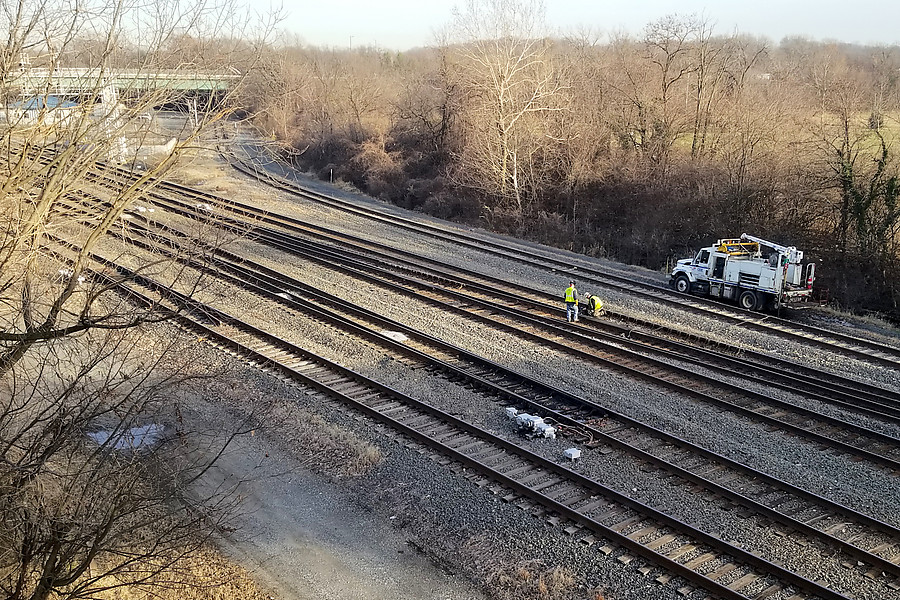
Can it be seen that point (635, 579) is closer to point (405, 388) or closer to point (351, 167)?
point (405, 388)

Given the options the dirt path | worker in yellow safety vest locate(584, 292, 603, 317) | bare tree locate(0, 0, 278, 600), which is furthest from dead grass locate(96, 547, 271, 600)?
worker in yellow safety vest locate(584, 292, 603, 317)

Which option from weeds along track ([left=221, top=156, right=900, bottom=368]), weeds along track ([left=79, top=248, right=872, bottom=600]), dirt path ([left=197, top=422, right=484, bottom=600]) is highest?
weeds along track ([left=221, top=156, right=900, bottom=368])

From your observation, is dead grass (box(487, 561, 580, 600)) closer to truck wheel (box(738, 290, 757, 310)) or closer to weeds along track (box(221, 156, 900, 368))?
weeds along track (box(221, 156, 900, 368))

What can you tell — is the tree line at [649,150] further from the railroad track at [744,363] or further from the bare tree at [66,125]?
the bare tree at [66,125]

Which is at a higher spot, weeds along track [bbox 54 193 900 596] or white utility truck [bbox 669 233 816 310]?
white utility truck [bbox 669 233 816 310]

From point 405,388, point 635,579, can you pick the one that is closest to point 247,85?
point 635,579

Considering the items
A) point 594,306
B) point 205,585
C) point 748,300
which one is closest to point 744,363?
point 594,306
